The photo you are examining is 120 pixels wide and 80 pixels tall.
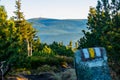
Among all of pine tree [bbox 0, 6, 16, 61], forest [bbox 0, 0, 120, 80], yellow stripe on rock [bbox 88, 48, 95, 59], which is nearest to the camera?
yellow stripe on rock [bbox 88, 48, 95, 59]

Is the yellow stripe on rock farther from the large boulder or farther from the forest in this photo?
the forest

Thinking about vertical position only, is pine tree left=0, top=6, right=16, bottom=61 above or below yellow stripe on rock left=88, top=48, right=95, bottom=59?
below

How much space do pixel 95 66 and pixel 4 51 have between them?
26281mm

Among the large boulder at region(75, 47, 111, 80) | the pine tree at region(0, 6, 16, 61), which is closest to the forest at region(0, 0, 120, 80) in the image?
the pine tree at region(0, 6, 16, 61)

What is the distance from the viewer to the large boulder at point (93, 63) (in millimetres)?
7582

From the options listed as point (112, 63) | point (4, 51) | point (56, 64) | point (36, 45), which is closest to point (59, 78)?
point (112, 63)

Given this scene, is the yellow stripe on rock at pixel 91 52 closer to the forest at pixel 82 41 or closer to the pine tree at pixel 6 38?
the forest at pixel 82 41

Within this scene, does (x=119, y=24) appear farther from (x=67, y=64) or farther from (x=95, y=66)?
(x=67, y=64)

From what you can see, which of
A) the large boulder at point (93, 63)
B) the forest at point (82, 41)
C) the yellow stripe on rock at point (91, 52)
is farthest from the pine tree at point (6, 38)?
the yellow stripe on rock at point (91, 52)

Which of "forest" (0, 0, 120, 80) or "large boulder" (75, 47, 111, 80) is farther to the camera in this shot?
"forest" (0, 0, 120, 80)

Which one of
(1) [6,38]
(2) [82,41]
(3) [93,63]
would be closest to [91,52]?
(3) [93,63]

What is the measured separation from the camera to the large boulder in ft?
24.9

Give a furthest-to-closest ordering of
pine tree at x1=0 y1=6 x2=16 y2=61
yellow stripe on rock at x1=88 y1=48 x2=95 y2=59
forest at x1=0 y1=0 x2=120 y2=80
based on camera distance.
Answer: pine tree at x1=0 y1=6 x2=16 y2=61 → forest at x1=0 y1=0 x2=120 y2=80 → yellow stripe on rock at x1=88 y1=48 x2=95 y2=59

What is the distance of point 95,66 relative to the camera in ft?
25.0
